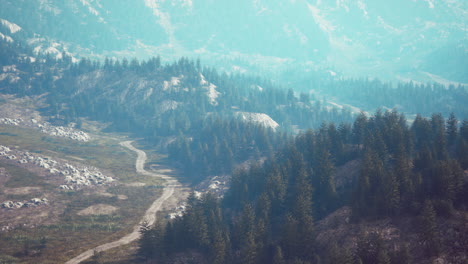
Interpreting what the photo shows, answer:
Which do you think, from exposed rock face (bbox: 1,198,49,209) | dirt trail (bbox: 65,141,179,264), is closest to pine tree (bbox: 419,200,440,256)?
dirt trail (bbox: 65,141,179,264)

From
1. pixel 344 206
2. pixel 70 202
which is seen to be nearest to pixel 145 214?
pixel 70 202

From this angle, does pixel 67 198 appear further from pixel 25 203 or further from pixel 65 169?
pixel 65 169

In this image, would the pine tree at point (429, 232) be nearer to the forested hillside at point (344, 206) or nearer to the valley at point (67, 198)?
the forested hillside at point (344, 206)

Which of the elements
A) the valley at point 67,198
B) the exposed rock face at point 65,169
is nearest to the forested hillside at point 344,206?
the valley at point 67,198

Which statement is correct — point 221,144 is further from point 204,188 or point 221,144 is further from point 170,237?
point 170,237

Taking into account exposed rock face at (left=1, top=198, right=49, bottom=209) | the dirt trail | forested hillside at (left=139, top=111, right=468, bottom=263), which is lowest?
the dirt trail

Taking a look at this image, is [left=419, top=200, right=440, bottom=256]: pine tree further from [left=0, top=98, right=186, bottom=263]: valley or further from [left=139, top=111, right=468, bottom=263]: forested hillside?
[left=0, top=98, right=186, bottom=263]: valley

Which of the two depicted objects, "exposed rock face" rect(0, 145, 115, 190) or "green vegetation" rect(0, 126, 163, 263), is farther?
"exposed rock face" rect(0, 145, 115, 190)

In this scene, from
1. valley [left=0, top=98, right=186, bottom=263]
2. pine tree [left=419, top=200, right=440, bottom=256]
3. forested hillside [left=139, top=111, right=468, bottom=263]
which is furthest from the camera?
valley [left=0, top=98, right=186, bottom=263]
